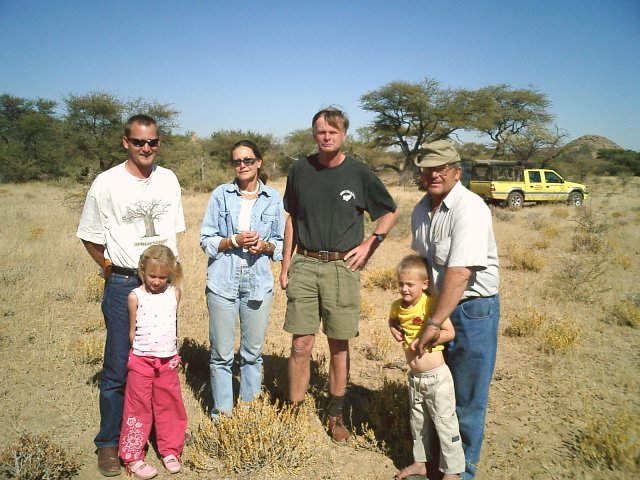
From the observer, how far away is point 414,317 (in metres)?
2.55

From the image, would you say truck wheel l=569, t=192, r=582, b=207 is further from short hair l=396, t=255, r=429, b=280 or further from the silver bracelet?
the silver bracelet

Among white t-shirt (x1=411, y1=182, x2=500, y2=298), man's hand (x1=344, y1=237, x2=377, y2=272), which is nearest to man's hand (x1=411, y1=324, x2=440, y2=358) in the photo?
white t-shirt (x1=411, y1=182, x2=500, y2=298)

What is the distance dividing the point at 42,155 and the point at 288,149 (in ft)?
74.9

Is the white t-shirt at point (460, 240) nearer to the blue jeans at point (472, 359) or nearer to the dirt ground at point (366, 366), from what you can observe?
the blue jeans at point (472, 359)

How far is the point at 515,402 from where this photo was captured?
149 inches

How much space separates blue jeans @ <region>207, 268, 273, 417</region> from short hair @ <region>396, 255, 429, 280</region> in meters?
1.03

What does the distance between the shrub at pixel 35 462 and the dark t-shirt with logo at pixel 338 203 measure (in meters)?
2.12

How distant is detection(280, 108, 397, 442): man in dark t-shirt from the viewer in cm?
298

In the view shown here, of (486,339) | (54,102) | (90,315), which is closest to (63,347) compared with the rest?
(90,315)

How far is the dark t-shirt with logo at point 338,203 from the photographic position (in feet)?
9.76

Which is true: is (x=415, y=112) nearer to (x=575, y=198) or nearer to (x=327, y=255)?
(x=575, y=198)

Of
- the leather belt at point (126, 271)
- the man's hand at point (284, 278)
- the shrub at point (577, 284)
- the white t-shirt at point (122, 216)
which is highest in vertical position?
the white t-shirt at point (122, 216)

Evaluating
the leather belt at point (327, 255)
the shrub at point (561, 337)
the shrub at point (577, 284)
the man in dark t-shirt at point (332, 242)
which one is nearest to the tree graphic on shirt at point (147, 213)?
the man in dark t-shirt at point (332, 242)

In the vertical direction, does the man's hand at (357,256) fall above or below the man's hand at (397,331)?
above
